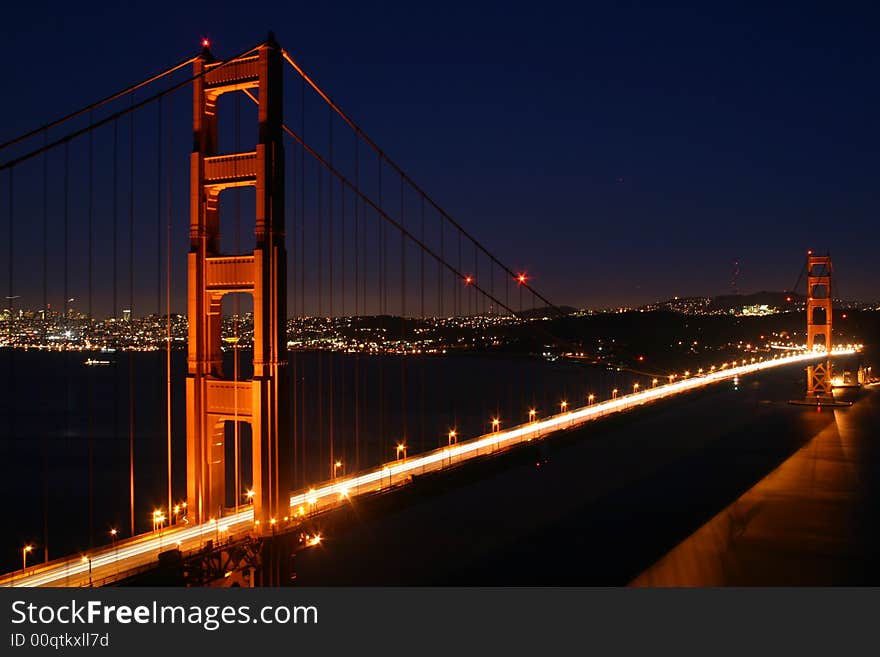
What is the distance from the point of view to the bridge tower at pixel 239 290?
31.2 ft

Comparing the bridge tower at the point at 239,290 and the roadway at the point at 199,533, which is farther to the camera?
the bridge tower at the point at 239,290

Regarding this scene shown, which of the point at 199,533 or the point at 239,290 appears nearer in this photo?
the point at 199,533

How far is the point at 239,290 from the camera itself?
9.90m

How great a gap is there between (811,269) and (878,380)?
34.2 ft

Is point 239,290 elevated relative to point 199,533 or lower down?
elevated

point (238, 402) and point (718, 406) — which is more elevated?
point (238, 402)

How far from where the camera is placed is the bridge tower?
9.50 meters

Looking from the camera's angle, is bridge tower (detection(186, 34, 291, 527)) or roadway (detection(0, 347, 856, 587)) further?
bridge tower (detection(186, 34, 291, 527))

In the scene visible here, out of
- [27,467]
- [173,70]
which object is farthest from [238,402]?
[27,467]

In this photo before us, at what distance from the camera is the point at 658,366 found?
66.2 m

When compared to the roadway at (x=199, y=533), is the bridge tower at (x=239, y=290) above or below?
above

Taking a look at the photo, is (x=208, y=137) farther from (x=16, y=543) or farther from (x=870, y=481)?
(x=870, y=481)

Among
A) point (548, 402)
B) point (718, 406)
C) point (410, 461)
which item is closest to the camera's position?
point (410, 461)

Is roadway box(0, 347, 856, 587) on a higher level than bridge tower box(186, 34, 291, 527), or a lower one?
lower
